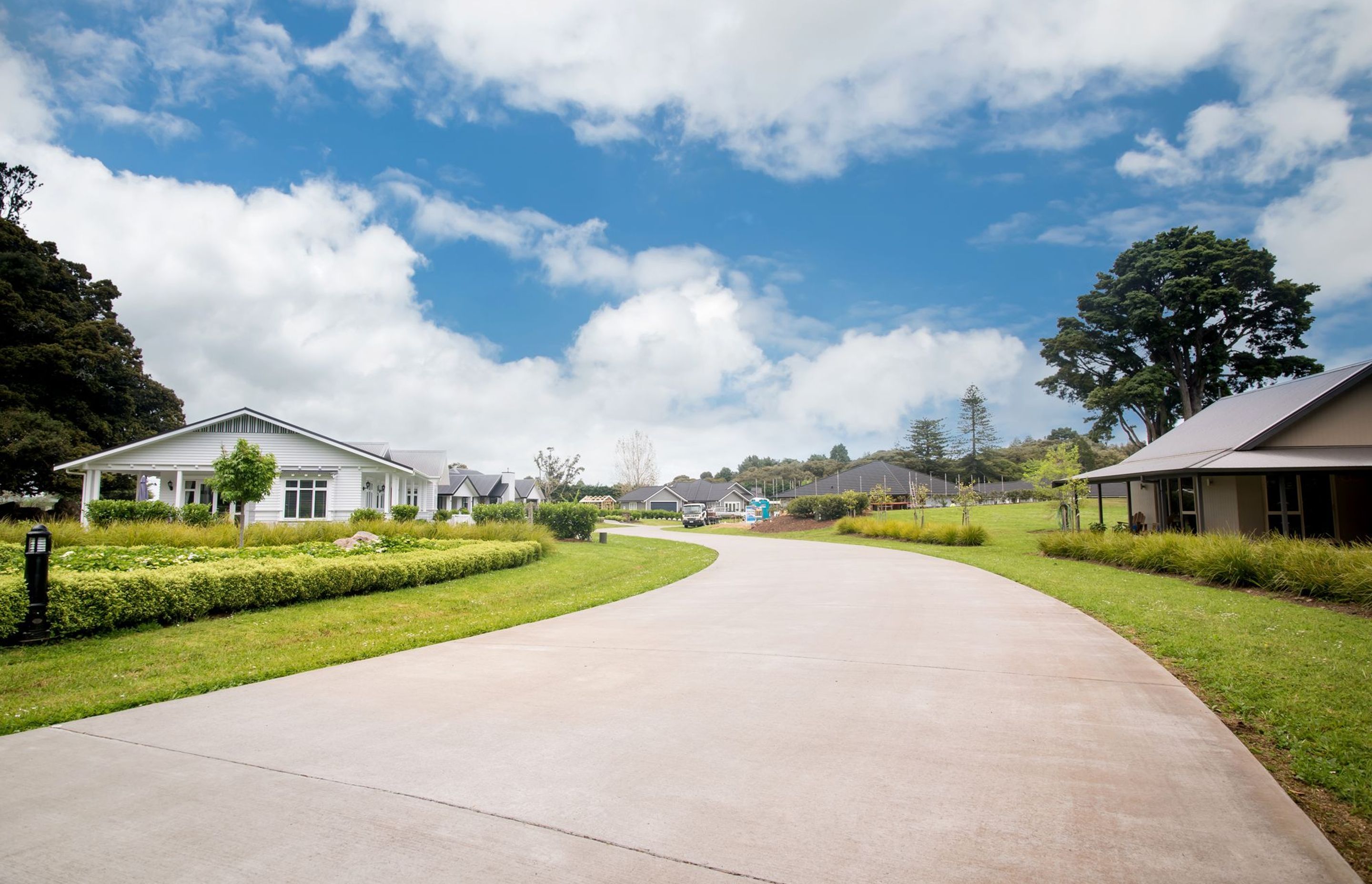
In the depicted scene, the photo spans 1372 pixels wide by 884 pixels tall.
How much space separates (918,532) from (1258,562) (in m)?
15.7

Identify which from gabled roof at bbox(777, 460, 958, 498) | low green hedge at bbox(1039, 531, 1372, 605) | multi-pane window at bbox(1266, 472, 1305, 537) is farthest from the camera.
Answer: gabled roof at bbox(777, 460, 958, 498)

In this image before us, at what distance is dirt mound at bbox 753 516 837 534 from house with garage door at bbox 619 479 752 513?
35656mm

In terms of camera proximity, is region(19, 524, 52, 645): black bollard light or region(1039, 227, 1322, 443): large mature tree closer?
region(19, 524, 52, 645): black bollard light

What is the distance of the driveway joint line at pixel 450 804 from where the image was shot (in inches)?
109

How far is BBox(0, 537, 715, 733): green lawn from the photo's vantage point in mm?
5691

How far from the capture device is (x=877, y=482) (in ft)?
186

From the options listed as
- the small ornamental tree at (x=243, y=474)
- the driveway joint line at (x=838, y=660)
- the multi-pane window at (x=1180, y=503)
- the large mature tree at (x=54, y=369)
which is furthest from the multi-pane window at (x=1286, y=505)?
the large mature tree at (x=54, y=369)

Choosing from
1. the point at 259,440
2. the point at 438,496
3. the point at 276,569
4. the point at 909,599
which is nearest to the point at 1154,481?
the point at 909,599

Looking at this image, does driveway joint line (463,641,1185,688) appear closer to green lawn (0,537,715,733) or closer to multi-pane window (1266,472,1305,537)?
green lawn (0,537,715,733)

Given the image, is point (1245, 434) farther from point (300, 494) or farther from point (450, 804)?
point (300, 494)

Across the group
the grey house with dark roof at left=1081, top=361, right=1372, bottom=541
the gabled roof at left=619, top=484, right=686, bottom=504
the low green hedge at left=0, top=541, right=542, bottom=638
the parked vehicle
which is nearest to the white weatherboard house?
the low green hedge at left=0, top=541, right=542, bottom=638

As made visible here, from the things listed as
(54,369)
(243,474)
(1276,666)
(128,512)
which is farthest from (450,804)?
(54,369)

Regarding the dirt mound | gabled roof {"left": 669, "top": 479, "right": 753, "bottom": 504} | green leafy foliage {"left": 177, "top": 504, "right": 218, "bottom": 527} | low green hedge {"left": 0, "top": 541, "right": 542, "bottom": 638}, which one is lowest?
the dirt mound

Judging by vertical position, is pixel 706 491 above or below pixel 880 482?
below
